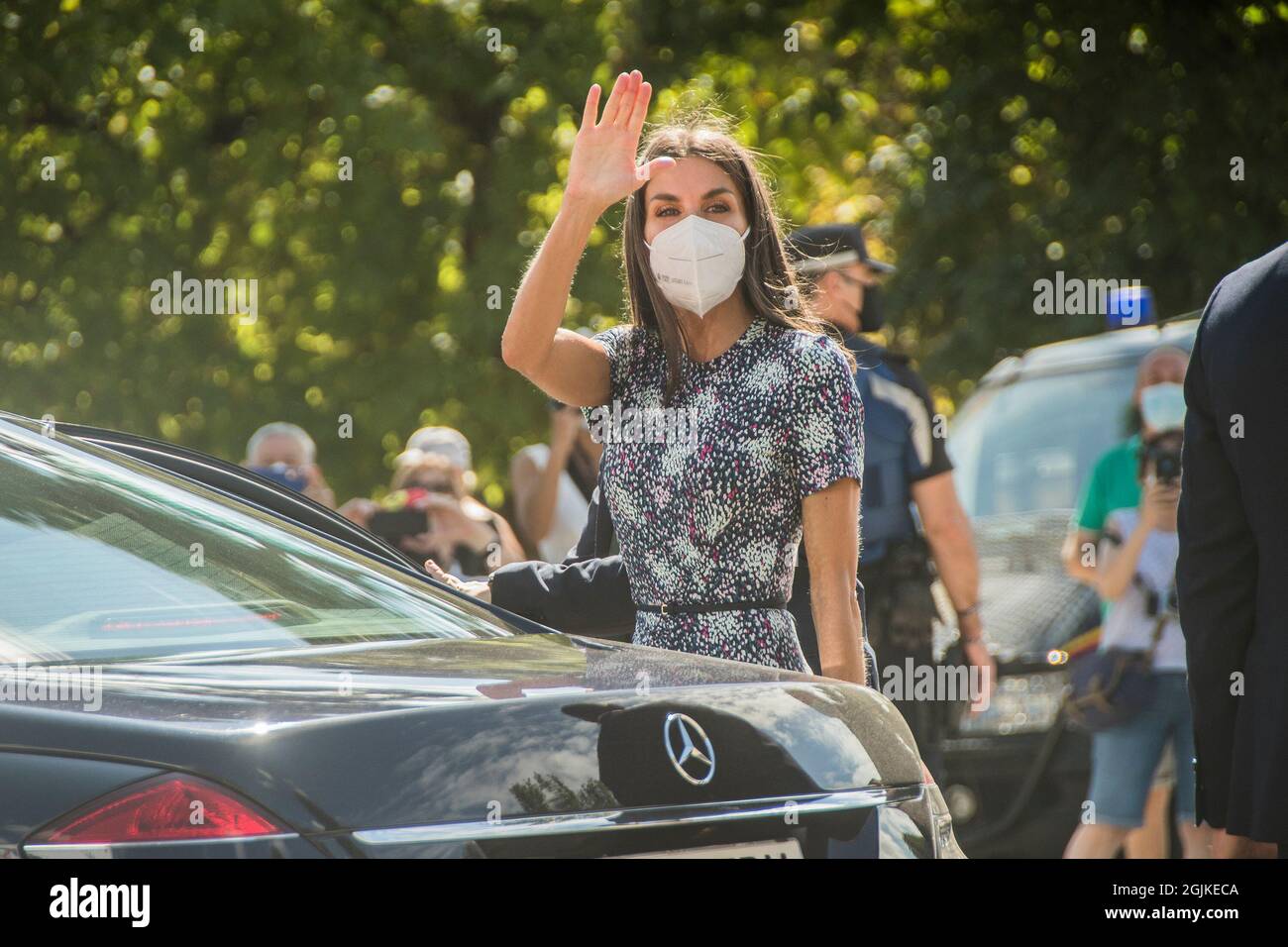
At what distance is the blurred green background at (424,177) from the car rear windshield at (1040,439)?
4.33 metres

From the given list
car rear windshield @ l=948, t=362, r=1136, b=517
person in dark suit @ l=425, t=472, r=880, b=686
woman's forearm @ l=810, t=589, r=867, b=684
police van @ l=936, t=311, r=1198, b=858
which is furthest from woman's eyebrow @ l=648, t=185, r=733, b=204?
car rear windshield @ l=948, t=362, r=1136, b=517

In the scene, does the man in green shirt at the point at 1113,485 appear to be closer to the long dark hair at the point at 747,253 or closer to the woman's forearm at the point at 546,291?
the long dark hair at the point at 747,253

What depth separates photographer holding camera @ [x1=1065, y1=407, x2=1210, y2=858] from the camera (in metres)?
5.89

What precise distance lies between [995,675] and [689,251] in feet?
13.1

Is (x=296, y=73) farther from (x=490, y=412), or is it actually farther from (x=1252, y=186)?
(x=1252, y=186)

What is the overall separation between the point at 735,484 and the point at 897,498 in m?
2.11

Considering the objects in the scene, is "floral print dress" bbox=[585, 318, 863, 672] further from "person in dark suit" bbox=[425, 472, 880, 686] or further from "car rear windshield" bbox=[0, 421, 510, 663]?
"car rear windshield" bbox=[0, 421, 510, 663]

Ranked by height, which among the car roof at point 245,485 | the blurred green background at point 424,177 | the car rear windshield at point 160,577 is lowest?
the car rear windshield at point 160,577

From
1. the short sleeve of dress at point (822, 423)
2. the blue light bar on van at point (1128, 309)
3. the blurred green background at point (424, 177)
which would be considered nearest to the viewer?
the short sleeve of dress at point (822, 423)

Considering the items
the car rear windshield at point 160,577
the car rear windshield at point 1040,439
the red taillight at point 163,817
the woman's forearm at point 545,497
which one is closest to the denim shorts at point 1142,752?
the car rear windshield at point 1040,439

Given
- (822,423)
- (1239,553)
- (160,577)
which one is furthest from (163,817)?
(1239,553)

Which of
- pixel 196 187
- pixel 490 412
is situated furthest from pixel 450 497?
pixel 196 187

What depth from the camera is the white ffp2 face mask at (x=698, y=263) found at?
333 centimetres

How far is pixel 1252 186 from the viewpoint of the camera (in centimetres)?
1255
